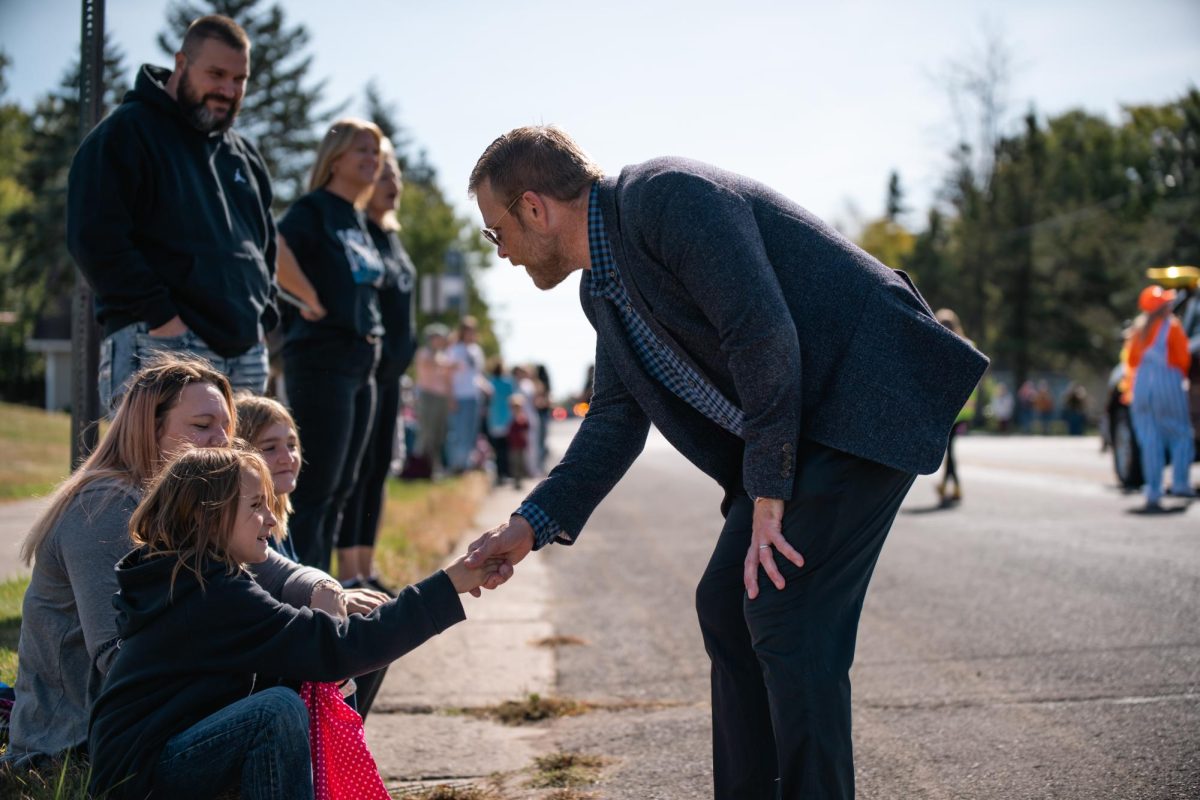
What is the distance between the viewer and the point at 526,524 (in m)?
3.19

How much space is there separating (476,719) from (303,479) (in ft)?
4.58

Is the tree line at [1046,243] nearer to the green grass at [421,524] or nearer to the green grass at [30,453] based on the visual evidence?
the green grass at [30,453]

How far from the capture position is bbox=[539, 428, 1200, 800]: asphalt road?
377cm

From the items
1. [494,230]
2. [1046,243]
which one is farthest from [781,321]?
[1046,243]

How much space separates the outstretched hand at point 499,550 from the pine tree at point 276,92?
45509mm

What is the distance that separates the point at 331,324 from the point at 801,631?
138 inches

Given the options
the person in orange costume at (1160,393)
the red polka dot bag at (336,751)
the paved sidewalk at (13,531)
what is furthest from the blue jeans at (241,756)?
the person in orange costume at (1160,393)

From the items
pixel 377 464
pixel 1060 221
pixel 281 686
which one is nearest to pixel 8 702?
pixel 281 686

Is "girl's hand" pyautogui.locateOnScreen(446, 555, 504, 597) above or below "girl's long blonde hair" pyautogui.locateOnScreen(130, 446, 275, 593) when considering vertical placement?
below

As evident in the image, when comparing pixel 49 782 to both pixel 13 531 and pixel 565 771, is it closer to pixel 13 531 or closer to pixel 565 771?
pixel 565 771

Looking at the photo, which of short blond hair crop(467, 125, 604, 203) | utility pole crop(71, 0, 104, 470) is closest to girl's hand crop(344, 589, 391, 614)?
short blond hair crop(467, 125, 604, 203)

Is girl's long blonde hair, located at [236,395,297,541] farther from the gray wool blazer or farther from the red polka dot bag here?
the gray wool blazer

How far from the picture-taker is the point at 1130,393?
12.3 metres

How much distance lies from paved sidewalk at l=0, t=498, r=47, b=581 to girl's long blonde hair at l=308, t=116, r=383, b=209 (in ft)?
Answer: 6.47
